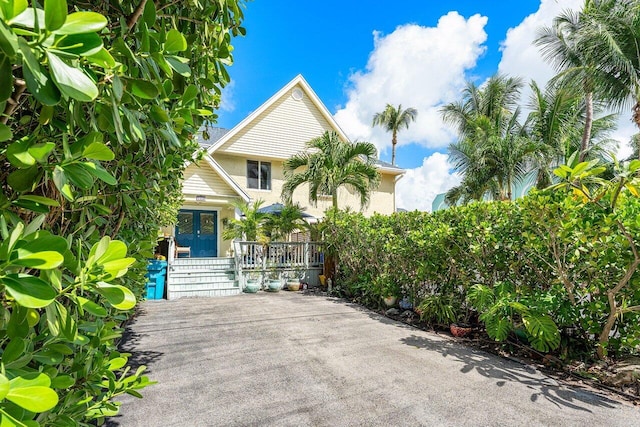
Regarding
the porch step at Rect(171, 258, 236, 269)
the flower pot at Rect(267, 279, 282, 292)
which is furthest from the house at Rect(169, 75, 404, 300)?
the flower pot at Rect(267, 279, 282, 292)

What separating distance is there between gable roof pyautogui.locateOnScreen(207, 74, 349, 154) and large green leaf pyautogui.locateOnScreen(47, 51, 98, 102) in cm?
1417

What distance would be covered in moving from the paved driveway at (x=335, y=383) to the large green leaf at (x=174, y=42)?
3.25 m

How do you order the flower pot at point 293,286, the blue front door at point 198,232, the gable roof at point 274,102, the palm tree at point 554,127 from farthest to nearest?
the palm tree at point 554,127
the gable roof at point 274,102
the blue front door at point 198,232
the flower pot at point 293,286

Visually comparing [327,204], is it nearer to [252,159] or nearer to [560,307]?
[252,159]

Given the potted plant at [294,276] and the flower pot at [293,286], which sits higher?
the potted plant at [294,276]

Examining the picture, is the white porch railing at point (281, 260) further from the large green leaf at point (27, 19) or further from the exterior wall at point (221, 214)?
the large green leaf at point (27, 19)

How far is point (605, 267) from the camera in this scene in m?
4.04

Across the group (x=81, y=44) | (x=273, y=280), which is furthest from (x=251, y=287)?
(x=81, y=44)

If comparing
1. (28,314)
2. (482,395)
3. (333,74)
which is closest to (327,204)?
(333,74)

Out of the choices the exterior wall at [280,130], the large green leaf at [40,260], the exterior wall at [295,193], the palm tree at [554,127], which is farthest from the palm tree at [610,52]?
the large green leaf at [40,260]

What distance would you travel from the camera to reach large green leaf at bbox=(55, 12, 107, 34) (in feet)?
1.87

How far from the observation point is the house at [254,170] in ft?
40.7

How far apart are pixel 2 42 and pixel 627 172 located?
4867mm

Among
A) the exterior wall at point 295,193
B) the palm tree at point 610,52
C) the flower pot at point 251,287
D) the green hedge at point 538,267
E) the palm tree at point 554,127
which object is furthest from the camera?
the palm tree at point 554,127
